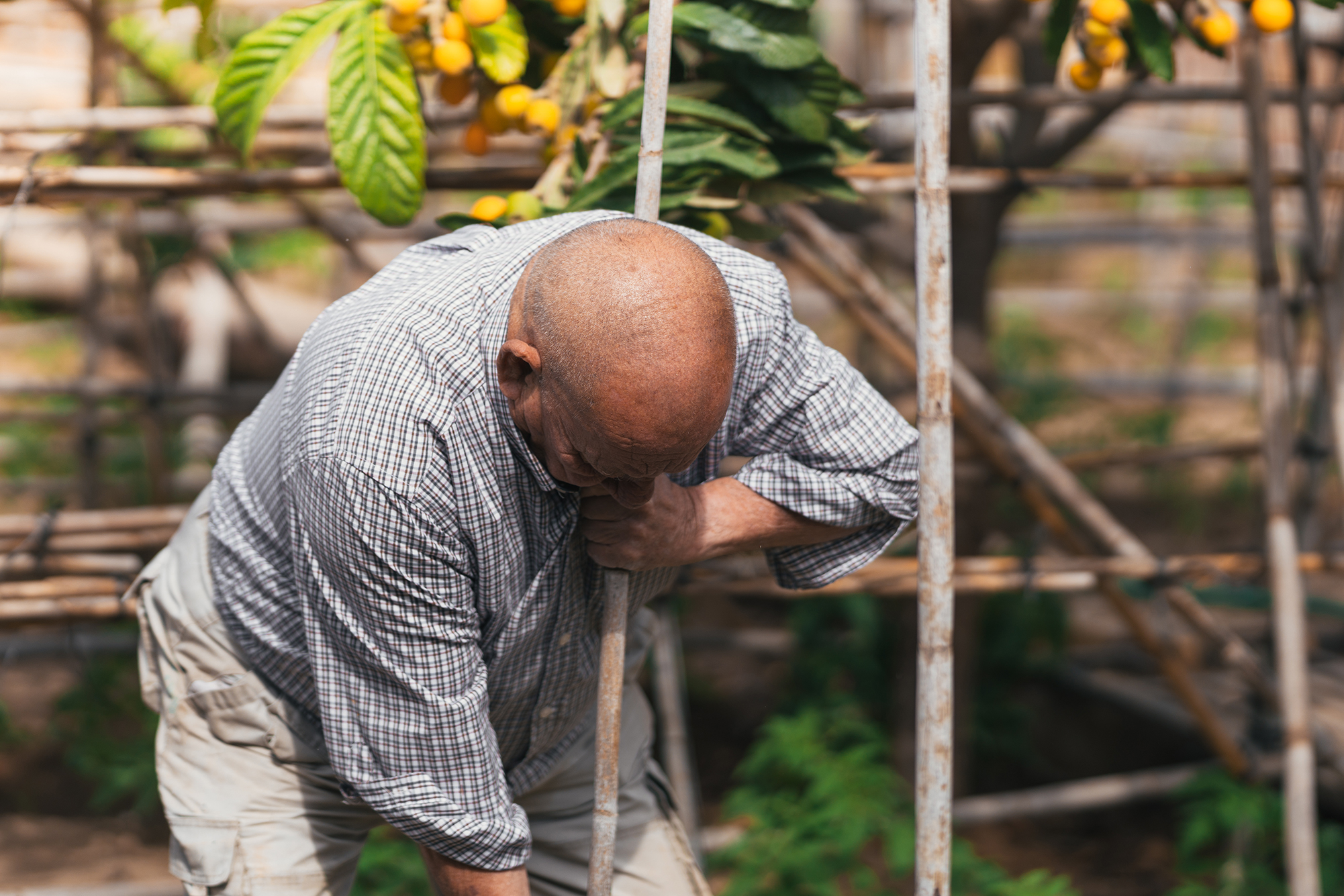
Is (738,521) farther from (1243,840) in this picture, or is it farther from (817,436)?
(1243,840)

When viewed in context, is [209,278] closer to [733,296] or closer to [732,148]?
[732,148]

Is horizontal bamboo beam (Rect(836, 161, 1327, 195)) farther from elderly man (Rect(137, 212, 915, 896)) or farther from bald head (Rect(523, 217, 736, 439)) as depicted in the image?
bald head (Rect(523, 217, 736, 439))

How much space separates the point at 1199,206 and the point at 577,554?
576cm

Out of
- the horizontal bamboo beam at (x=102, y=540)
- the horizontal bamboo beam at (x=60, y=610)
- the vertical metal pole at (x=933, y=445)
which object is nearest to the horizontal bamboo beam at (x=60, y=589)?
the horizontal bamboo beam at (x=60, y=610)

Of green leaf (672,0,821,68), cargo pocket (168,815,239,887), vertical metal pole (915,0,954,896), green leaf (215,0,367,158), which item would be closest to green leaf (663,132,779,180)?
green leaf (672,0,821,68)

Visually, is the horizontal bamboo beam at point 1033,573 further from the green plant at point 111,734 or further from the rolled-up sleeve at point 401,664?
the green plant at point 111,734

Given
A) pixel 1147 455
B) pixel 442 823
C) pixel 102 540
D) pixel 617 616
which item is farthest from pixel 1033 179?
pixel 102 540

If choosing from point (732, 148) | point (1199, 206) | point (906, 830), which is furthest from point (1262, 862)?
point (1199, 206)

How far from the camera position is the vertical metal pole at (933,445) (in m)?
1.25

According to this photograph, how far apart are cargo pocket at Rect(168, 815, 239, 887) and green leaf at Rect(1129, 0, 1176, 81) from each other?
1.65 metres

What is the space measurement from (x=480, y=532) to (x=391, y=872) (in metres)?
1.47

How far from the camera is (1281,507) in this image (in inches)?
86.9

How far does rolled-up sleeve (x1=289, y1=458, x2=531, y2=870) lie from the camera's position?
1185mm

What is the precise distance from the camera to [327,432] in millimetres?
1181
